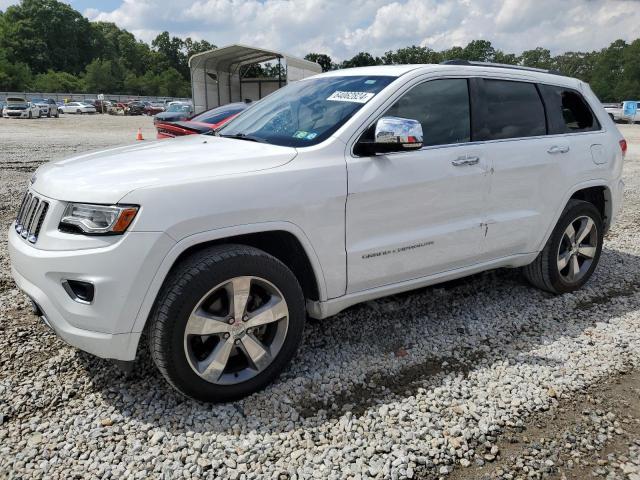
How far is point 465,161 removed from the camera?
11.4 feet

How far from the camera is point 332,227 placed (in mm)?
2969

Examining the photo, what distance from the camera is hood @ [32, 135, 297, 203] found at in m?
2.53

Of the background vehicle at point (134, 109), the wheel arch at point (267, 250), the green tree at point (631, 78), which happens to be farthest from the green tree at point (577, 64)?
the wheel arch at point (267, 250)

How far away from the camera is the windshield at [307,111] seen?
321cm

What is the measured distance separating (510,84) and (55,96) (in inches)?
2831

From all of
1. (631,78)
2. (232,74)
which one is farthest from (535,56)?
(232,74)

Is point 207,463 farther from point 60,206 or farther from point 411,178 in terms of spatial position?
point 411,178

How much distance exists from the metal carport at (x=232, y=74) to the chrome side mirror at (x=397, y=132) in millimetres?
14881

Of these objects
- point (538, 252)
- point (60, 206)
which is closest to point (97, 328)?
point (60, 206)

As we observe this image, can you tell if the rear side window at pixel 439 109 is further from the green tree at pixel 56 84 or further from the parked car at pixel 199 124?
the green tree at pixel 56 84

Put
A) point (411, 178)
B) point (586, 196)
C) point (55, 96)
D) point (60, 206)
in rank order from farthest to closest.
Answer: point (55, 96) < point (586, 196) < point (411, 178) < point (60, 206)

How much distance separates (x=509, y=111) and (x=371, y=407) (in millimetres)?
2444

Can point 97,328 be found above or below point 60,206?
below

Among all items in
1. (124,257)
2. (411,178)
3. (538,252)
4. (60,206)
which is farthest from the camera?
(538,252)
